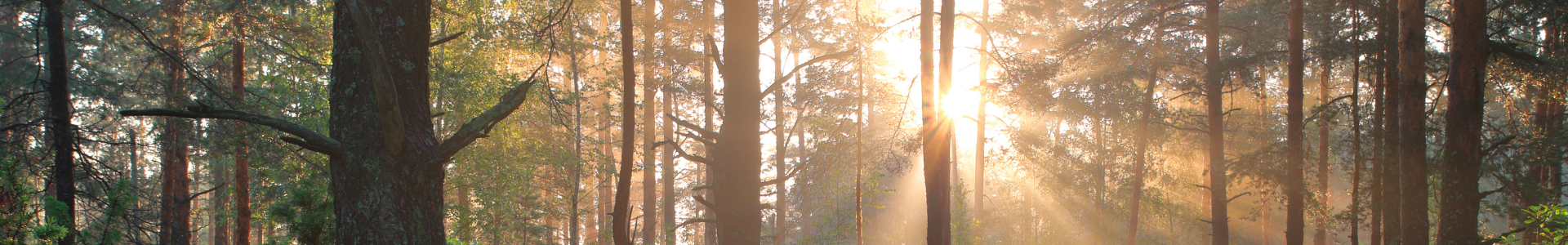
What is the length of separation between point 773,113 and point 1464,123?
13.3 meters

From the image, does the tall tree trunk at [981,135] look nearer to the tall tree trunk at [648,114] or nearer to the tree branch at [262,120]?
the tall tree trunk at [648,114]

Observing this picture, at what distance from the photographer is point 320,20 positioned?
11.8 metres

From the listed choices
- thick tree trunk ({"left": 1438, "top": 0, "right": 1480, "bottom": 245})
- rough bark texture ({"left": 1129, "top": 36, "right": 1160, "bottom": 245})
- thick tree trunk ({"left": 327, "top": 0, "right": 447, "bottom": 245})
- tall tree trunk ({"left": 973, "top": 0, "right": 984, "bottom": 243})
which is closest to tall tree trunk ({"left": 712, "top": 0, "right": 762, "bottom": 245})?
thick tree trunk ({"left": 327, "top": 0, "right": 447, "bottom": 245})

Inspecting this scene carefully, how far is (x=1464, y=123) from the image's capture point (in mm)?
6762

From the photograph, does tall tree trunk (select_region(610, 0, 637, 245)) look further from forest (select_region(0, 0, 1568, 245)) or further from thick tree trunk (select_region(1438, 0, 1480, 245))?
thick tree trunk (select_region(1438, 0, 1480, 245))

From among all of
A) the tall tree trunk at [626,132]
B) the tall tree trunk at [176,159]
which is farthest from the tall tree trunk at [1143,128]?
the tall tree trunk at [176,159]

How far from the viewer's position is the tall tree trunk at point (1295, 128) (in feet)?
34.6

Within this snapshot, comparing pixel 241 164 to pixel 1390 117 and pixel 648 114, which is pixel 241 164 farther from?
pixel 1390 117

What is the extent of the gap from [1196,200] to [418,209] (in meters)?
26.2

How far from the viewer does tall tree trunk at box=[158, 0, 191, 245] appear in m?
10.6

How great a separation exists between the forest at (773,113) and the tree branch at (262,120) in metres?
0.02

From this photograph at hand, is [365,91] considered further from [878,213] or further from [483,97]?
[878,213]

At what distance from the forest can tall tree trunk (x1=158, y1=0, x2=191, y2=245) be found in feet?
0.22

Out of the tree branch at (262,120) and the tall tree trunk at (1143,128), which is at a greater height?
the tall tree trunk at (1143,128)
